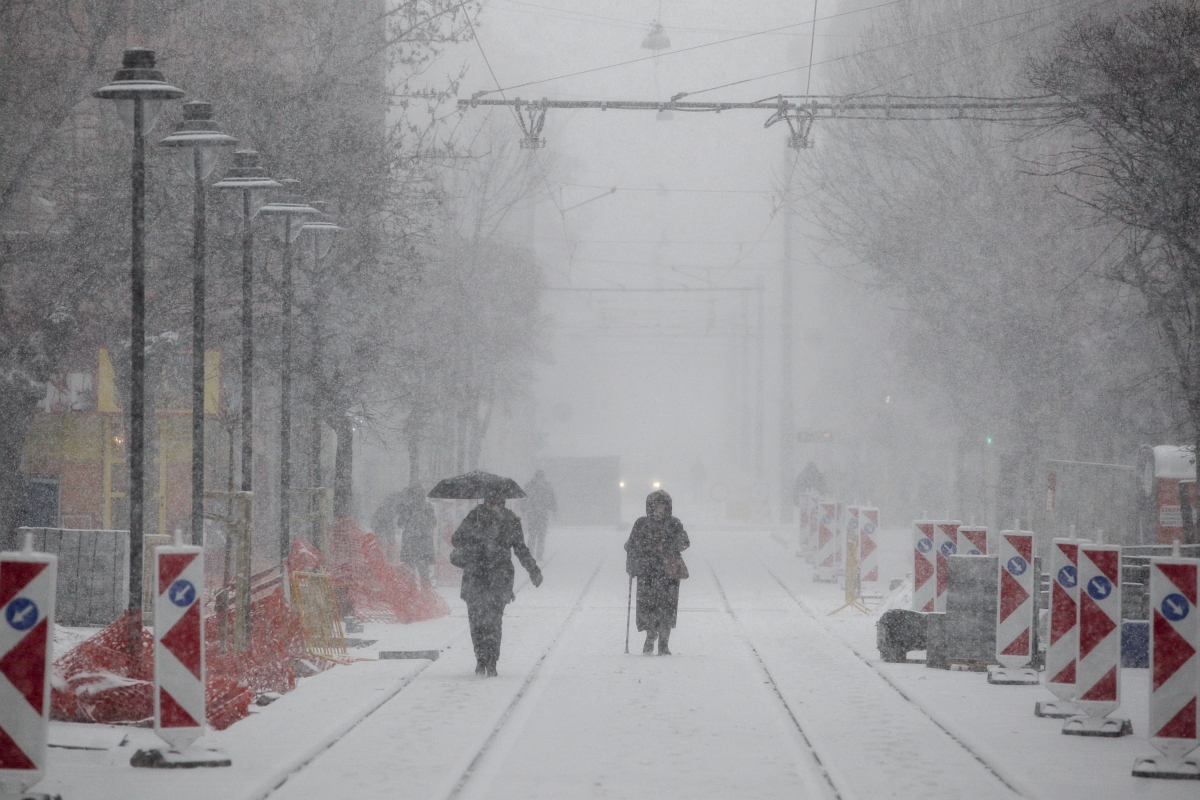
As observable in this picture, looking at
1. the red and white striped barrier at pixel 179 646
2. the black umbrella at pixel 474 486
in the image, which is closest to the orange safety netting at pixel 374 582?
the black umbrella at pixel 474 486

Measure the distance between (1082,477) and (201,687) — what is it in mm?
20217

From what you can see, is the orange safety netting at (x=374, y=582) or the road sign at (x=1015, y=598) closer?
the road sign at (x=1015, y=598)

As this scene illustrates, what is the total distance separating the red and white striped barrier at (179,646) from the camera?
954cm

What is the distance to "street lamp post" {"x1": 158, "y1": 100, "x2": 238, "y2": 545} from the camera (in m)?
13.5

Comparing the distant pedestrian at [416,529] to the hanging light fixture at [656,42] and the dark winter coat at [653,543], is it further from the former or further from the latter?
the dark winter coat at [653,543]

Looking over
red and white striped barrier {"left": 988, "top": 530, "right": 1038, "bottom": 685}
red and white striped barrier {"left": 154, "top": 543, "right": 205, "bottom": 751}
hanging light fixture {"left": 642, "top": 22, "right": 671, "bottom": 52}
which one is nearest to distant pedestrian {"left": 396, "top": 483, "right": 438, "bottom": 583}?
hanging light fixture {"left": 642, "top": 22, "right": 671, "bottom": 52}

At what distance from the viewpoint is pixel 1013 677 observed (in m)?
14.4

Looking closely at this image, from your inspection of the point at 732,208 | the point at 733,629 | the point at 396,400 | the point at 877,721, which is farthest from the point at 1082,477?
the point at 732,208

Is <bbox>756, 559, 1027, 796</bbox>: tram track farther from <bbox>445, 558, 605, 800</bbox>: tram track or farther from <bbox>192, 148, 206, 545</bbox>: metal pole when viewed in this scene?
<bbox>192, 148, 206, 545</bbox>: metal pole

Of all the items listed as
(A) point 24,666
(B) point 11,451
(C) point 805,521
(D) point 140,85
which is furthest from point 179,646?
(C) point 805,521

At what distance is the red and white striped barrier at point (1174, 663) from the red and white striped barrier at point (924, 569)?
325 inches

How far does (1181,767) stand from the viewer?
378 inches

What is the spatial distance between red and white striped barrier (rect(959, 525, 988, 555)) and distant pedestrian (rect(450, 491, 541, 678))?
474 centimetres

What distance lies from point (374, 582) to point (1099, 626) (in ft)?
39.9
